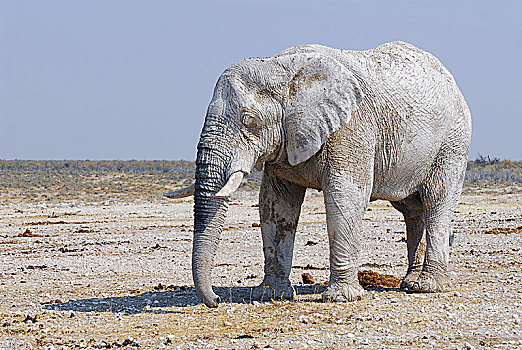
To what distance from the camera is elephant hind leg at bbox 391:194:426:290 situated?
532 inches

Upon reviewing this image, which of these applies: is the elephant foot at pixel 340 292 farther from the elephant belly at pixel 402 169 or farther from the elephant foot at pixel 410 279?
the elephant foot at pixel 410 279

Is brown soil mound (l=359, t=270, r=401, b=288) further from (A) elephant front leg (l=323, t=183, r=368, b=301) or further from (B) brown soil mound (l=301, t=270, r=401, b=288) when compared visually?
(A) elephant front leg (l=323, t=183, r=368, b=301)

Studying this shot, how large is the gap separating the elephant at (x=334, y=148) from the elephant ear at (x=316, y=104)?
0.01 m

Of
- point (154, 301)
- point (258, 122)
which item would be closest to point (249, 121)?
point (258, 122)

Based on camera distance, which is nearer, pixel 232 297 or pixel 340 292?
pixel 340 292

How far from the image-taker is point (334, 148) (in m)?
11.3

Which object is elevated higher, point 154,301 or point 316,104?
point 316,104

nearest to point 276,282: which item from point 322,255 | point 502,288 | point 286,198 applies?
point 286,198

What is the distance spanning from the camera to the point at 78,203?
44750 millimetres

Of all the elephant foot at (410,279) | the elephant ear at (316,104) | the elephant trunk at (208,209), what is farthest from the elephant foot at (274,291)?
the elephant foot at (410,279)

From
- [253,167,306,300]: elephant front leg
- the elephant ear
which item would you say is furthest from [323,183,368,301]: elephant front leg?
[253,167,306,300]: elephant front leg

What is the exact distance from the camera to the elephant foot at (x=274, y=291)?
39.8 ft

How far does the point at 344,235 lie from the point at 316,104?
1915mm

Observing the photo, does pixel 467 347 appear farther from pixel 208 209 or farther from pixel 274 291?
pixel 274 291
